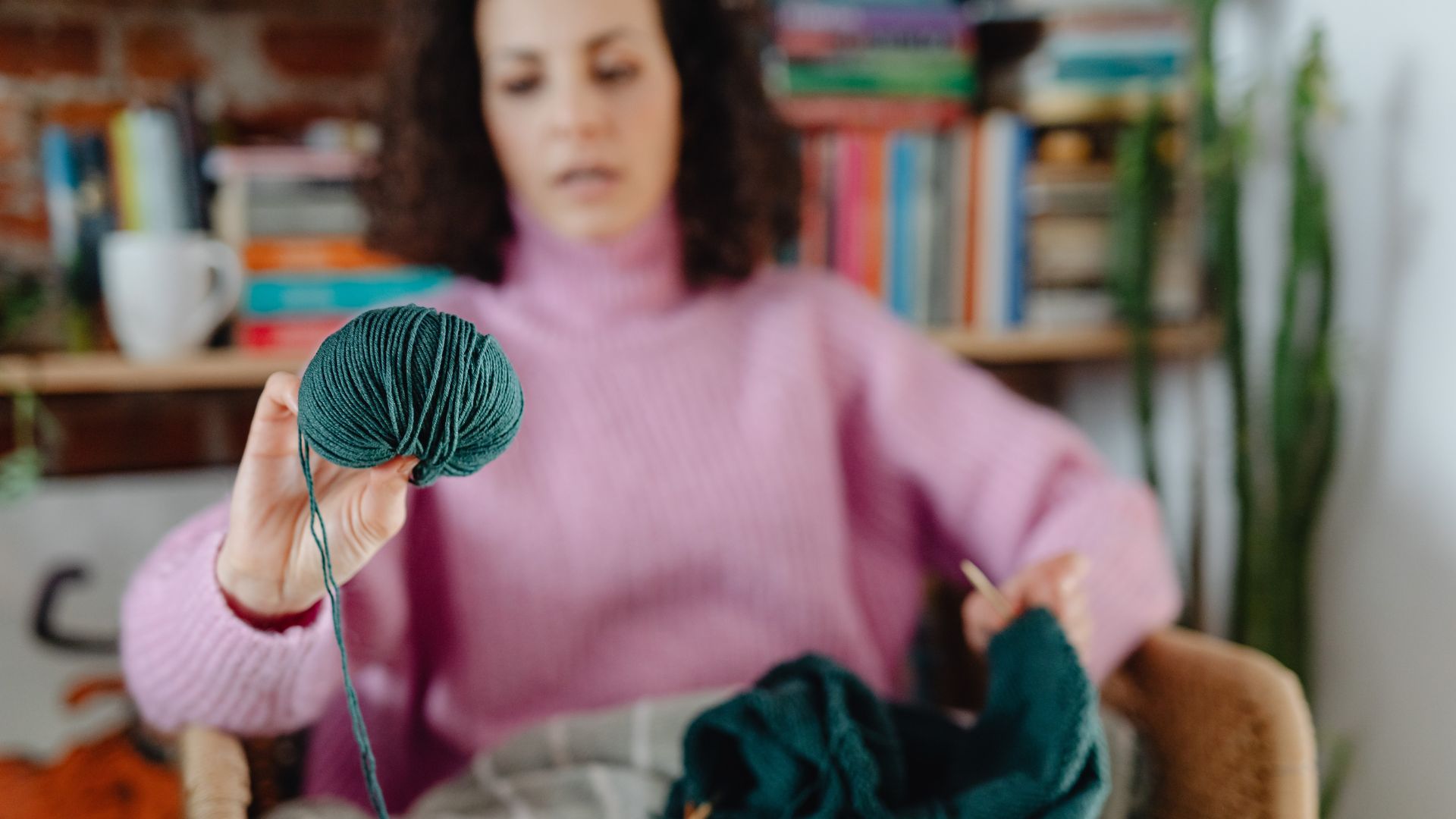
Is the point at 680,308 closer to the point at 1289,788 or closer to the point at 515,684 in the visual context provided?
the point at 515,684

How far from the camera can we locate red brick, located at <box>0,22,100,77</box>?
2.99 ft

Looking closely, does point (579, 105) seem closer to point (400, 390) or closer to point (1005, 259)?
point (400, 390)

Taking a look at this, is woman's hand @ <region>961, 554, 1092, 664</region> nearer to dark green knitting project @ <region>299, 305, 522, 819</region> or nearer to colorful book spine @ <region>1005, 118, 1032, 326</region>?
dark green knitting project @ <region>299, 305, 522, 819</region>

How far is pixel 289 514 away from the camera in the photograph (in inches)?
16.2

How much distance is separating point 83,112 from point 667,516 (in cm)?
74

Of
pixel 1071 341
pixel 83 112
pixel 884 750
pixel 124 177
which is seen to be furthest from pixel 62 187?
pixel 1071 341

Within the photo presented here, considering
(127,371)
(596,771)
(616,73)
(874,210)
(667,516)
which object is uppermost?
(616,73)

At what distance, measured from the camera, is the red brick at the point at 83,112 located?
92 cm

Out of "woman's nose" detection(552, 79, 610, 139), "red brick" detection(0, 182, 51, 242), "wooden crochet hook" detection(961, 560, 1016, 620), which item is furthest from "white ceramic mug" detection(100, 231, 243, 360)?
"wooden crochet hook" detection(961, 560, 1016, 620)

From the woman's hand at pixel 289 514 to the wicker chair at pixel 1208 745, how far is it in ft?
0.31

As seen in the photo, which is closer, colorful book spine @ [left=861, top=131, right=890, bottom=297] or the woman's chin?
the woman's chin

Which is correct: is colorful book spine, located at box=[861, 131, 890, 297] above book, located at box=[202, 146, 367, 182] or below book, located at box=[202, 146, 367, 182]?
below

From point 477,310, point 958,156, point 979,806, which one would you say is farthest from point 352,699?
point 958,156

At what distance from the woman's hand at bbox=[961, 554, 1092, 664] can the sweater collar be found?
34cm
